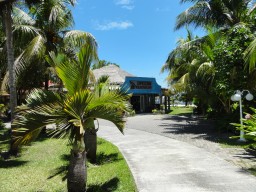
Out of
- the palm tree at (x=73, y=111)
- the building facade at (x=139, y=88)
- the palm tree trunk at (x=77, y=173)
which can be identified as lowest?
the palm tree trunk at (x=77, y=173)

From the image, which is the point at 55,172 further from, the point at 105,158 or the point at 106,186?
the point at 106,186

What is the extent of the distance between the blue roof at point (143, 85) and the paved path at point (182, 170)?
19624mm

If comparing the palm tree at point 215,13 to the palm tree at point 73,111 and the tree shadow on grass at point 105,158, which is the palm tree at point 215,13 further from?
the palm tree at point 73,111

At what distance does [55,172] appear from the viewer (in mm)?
8602

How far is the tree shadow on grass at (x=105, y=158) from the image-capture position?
9523mm

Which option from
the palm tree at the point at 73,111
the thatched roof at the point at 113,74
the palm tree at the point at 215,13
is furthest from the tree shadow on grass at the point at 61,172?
the thatched roof at the point at 113,74

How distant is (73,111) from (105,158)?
436 cm

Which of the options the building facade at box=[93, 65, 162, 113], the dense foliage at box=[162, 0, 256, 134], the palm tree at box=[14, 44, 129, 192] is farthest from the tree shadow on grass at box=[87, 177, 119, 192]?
the building facade at box=[93, 65, 162, 113]

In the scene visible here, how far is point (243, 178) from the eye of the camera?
6.97 metres

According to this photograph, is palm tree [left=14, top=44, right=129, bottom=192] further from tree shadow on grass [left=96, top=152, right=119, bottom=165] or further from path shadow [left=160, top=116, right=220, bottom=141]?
path shadow [left=160, top=116, right=220, bottom=141]

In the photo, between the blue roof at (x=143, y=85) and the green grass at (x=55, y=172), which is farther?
the blue roof at (x=143, y=85)

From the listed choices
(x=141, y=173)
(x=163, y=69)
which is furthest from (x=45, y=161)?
(x=163, y=69)

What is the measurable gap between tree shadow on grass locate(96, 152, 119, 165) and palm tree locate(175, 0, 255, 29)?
11.2 m

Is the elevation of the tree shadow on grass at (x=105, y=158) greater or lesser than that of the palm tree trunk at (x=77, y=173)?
lesser
